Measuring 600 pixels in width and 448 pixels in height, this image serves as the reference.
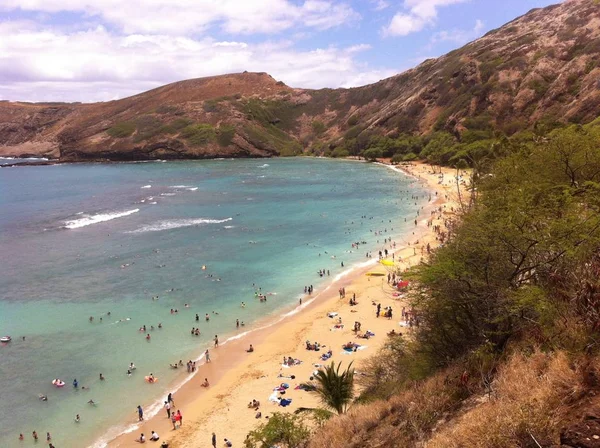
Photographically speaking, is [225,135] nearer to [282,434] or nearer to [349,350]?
A: [349,350]

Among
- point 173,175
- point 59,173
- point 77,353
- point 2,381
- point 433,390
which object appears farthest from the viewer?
point 59,173

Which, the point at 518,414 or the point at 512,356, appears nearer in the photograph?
the point at 518,414

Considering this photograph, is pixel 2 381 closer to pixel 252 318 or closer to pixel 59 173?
pixel 252 318

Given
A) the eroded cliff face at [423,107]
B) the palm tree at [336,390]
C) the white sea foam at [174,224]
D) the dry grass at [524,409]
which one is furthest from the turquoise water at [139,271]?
the eroded cliff face at [423,107]

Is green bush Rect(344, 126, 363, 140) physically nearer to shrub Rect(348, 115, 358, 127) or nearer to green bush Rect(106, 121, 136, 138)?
shrub Rect(348, 115, 358, 127)

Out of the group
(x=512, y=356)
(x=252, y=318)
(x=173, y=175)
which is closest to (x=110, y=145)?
(x=173, y=175)

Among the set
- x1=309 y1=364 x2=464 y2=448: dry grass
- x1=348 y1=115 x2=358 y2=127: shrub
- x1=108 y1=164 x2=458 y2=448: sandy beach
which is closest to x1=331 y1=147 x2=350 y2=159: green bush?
x1=348 y1=115 x2=358 y2=127: shrub
